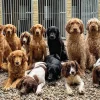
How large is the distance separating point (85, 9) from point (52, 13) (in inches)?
62.6

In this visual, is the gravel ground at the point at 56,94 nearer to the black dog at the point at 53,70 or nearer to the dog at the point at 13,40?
the black dog at the point at 53,70

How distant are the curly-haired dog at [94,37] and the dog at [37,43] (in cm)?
115

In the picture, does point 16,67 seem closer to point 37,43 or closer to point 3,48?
point 3,48

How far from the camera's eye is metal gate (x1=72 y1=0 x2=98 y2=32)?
47.3ft

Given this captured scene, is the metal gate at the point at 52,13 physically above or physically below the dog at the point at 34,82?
above

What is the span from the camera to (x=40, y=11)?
14391 millimetres

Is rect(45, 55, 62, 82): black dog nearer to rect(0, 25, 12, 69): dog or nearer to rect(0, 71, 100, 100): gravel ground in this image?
rect(0, 71, 100, 100): gravel ground

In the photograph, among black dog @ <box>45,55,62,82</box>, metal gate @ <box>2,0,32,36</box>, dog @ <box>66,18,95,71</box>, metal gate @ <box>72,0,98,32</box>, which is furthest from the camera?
metal gate @ <box>72,0,98,32</box>

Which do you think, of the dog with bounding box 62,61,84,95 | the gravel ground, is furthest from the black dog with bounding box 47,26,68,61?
the gravel ground

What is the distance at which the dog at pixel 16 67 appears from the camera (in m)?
6.52

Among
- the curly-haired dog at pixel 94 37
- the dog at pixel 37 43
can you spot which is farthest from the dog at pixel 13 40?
the curly-haired dog at pixel 94 37

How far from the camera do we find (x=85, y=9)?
47.5 ft

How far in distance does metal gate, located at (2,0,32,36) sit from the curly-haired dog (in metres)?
6.71

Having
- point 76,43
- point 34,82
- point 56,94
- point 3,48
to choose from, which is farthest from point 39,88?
point 3,48
